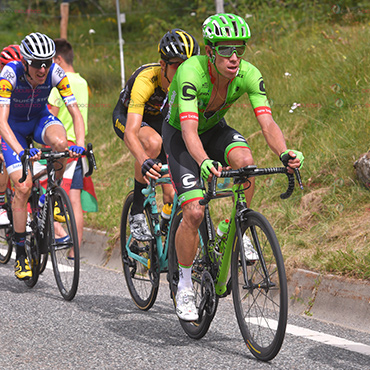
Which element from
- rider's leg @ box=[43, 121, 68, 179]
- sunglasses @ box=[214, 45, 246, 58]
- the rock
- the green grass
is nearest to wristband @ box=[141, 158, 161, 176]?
sunglasses @ box=[214, 45, 246, 58]

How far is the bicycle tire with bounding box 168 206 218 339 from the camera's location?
4614 mm

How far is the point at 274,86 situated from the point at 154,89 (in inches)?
198

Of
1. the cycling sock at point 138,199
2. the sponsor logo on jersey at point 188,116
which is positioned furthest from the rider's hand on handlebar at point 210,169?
the cycling sock at point 138,199

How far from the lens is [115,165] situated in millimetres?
10820

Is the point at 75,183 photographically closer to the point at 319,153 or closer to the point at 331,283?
the point at 319,153

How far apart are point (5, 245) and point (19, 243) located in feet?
5.85

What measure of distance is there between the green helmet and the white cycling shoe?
1.68m

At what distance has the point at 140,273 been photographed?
581 centimetres

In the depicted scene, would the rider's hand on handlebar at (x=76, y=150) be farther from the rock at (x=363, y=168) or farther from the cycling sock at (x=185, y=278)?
the rock at (x=363, y=168)

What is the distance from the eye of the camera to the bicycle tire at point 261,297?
3.88 m

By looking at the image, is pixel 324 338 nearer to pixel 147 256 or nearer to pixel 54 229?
pixel 147 256

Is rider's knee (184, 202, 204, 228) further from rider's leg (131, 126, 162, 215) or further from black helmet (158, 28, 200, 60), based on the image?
black helmet (158, 28, 200, 60)

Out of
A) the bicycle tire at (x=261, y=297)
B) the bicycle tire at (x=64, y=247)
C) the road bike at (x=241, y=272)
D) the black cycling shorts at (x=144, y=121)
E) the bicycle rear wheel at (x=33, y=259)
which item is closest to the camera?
the bicycle tire at (x=261, y=297)

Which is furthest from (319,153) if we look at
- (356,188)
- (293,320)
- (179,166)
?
(179,166)
